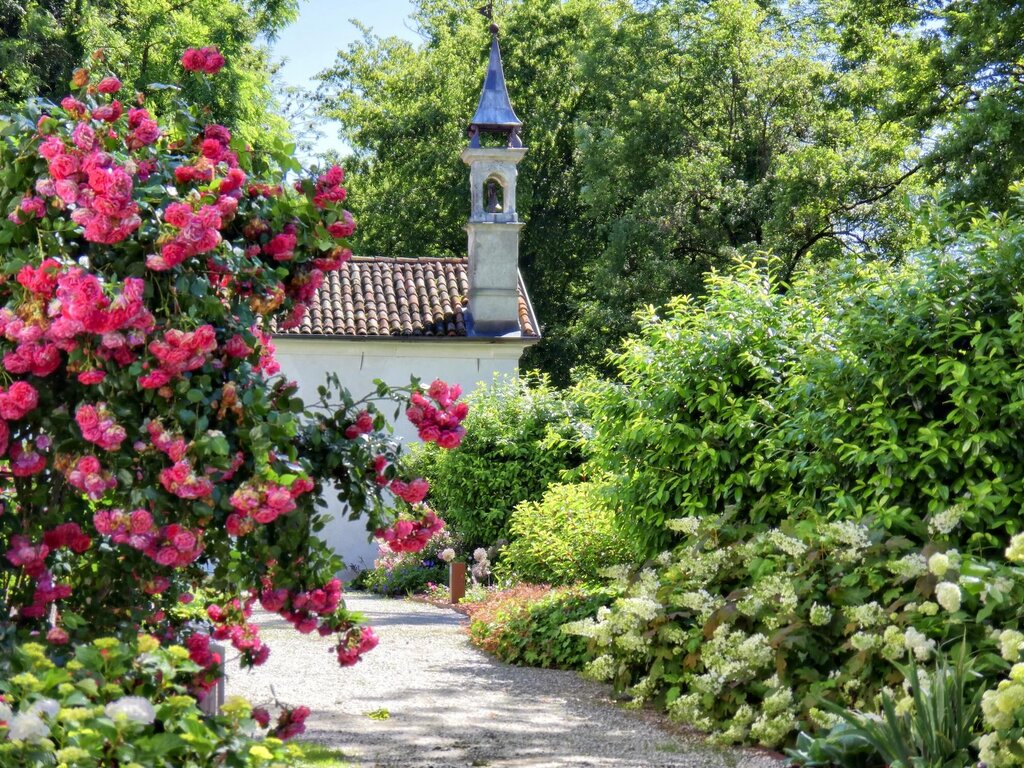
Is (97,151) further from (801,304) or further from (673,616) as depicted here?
(801,304)

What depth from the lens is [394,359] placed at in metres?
21.4

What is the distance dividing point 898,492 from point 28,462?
4675 mm

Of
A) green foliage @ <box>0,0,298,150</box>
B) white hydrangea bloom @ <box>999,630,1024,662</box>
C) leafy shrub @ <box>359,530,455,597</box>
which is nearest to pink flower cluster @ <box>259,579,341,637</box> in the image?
white hydrangea bloom @ <box>999,630,1024,662</box>

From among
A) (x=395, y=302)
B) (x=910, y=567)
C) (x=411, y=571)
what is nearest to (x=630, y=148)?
(x=395, y=302)

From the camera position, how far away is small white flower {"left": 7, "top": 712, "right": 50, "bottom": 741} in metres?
3.18

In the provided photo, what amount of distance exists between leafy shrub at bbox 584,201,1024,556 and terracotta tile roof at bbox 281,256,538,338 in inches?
484

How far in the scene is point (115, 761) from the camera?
137 inches

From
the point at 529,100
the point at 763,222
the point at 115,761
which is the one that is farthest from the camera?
the point at 529,100

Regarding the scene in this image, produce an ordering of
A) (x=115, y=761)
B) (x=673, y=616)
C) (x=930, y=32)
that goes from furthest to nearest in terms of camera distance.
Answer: (x=930, y=32) → (x=673, y=616) → (x=115, y=761)

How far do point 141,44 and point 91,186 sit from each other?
19.1m

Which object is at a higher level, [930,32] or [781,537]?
[930,32]

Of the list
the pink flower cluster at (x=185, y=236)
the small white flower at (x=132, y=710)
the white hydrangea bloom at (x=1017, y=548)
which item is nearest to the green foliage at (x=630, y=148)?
the white hydrangea bloom at (x=1017, y=548)

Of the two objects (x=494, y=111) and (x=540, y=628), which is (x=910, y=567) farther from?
(x=494, y=111)

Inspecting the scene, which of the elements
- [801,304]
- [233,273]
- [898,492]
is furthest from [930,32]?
[233,273]
